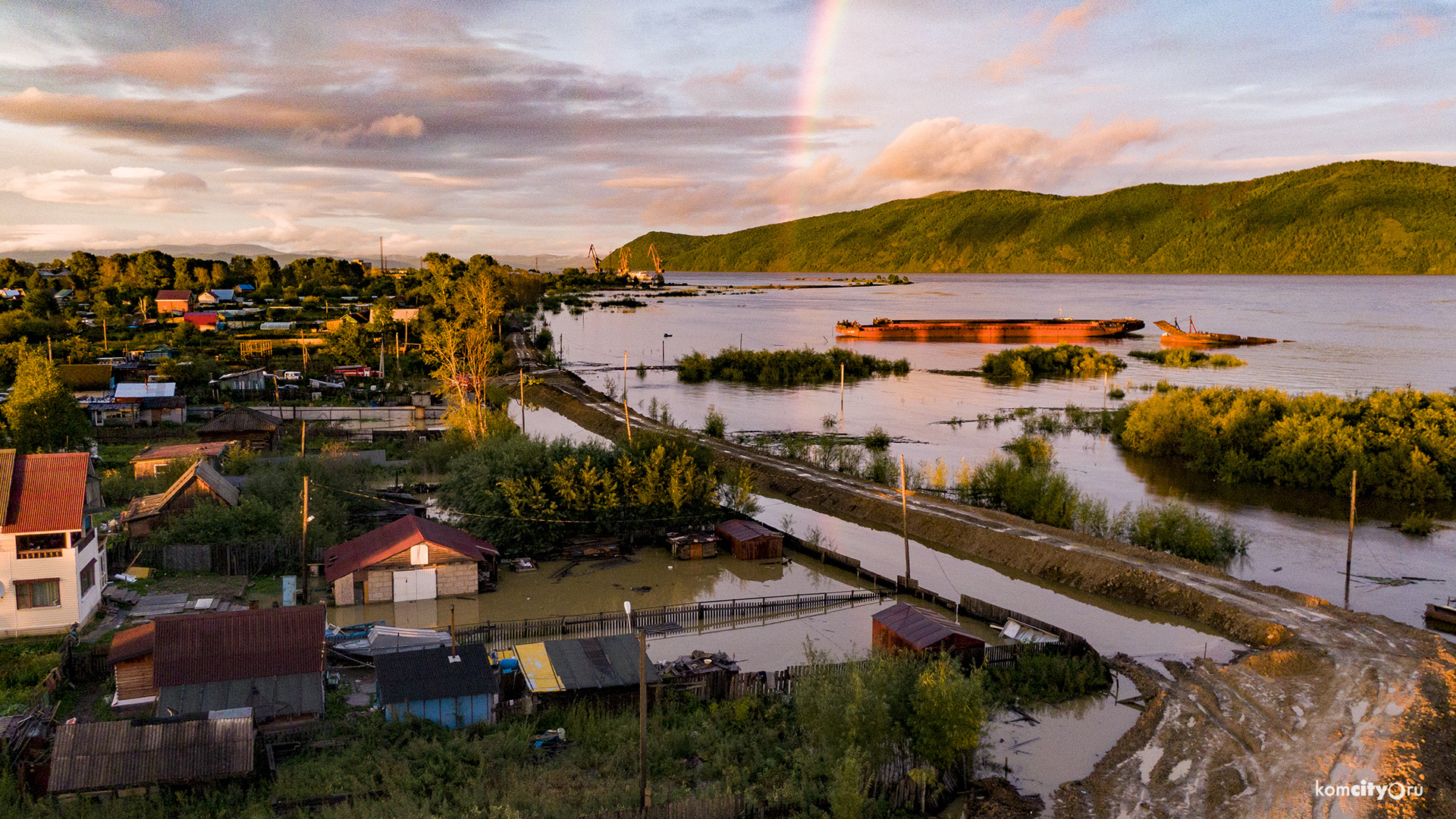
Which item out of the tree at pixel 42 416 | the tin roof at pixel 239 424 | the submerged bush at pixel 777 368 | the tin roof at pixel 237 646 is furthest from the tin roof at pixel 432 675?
the submerged bush at pixel 777 368

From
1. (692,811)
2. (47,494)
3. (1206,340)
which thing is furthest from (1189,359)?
(47,494)

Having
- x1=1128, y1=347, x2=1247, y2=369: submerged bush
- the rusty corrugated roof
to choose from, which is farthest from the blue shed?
x1=1128, y1=347, x2=1247, y2=369: submerged bush

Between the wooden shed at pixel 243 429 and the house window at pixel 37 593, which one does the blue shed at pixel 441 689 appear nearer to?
the house window at pixel 37 593

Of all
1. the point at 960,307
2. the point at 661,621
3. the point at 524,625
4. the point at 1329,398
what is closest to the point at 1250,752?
the point at 661,621

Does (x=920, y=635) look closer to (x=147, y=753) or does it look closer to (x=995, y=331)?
(x=147, y=753)

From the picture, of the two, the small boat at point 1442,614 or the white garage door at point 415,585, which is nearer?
the small boat at point 1442,614

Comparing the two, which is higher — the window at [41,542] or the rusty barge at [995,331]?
the rusty barge at [995,331]

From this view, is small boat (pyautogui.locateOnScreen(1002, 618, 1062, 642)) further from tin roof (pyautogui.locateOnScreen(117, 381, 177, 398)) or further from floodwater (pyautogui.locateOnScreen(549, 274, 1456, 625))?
tin roof (pyautogui.locateOnScreen(117, 381, 177, 398))
